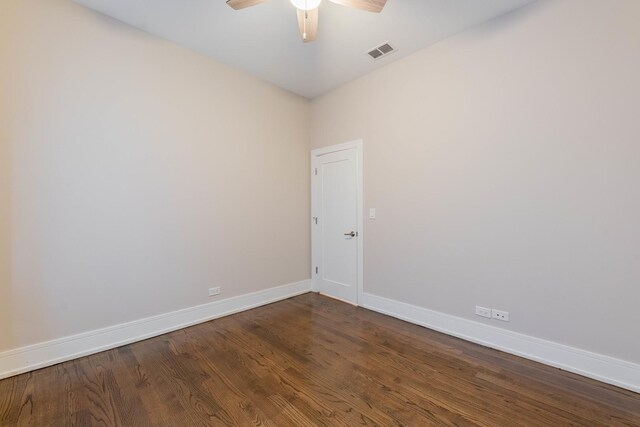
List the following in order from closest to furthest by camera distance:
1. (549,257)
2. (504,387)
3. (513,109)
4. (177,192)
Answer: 1. (504,387)
2. (549,257)
3. (513,109)
4. (177,192)

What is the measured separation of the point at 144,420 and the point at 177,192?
2049mm

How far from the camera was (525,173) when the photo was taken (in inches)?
91.1

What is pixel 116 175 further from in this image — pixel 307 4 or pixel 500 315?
pixel 500 315

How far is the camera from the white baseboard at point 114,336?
211 centimetres

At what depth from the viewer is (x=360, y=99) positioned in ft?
11.7

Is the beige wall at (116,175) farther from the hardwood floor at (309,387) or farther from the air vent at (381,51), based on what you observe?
the air vent at (381,51)

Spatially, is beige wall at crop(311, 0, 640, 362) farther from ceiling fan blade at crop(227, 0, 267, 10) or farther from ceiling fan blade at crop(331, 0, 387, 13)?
ceiling fan blade at crop(227, 0, 267, 10)

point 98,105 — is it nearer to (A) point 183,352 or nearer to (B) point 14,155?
(B) point 14,155

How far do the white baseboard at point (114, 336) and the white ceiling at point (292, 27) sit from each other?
115 inches

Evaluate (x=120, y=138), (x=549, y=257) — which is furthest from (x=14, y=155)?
(x=549, y=257)

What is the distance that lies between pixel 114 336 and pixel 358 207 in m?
2.97

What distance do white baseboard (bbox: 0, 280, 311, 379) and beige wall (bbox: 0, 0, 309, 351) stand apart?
8cm

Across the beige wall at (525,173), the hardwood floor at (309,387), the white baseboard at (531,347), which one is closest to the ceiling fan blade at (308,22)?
the beige wall at (525,173)

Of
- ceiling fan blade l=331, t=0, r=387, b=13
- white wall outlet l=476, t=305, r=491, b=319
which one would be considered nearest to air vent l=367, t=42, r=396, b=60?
ceiling fan blade l=331, t=0, r=387, b=13
